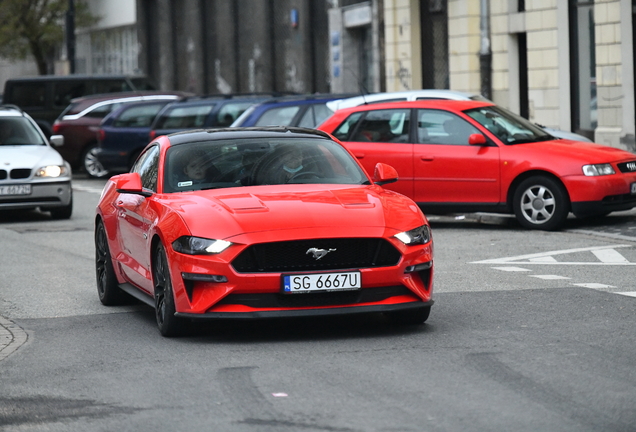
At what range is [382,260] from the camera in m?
8.05

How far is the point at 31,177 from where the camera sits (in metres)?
18.0

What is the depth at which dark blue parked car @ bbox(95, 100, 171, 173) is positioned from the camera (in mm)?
26328

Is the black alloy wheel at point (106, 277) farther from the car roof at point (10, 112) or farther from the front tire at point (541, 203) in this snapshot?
the car roof at point (10, 112)

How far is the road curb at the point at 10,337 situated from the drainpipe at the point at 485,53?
20.3 metres

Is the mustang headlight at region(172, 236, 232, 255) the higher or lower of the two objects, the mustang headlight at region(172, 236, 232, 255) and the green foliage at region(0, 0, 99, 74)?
the lower

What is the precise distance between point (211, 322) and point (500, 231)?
7004mm

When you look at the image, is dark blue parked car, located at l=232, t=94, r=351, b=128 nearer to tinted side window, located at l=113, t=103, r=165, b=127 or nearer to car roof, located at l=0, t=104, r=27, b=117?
car roof, located at l=0, t=104, r=27, b=117

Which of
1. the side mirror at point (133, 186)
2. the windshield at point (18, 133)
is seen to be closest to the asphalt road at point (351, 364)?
the side mirror at point (133, 186)

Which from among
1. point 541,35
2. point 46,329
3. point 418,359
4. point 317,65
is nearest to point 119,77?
point 317,65

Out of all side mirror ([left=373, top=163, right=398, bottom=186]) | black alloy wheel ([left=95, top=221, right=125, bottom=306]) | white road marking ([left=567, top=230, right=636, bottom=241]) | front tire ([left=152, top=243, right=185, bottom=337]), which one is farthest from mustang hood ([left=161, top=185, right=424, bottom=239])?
white road marking ([left=567, top=230, right=636, bottom=241])

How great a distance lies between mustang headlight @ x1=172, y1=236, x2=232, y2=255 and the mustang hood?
4 centimetres

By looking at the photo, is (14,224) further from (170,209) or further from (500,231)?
(170,209)

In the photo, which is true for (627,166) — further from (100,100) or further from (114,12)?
(114,12)

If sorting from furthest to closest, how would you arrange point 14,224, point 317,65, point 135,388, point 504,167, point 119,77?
point 317,65
point 119,77
point 14,224
point 504,167
point 135,388
